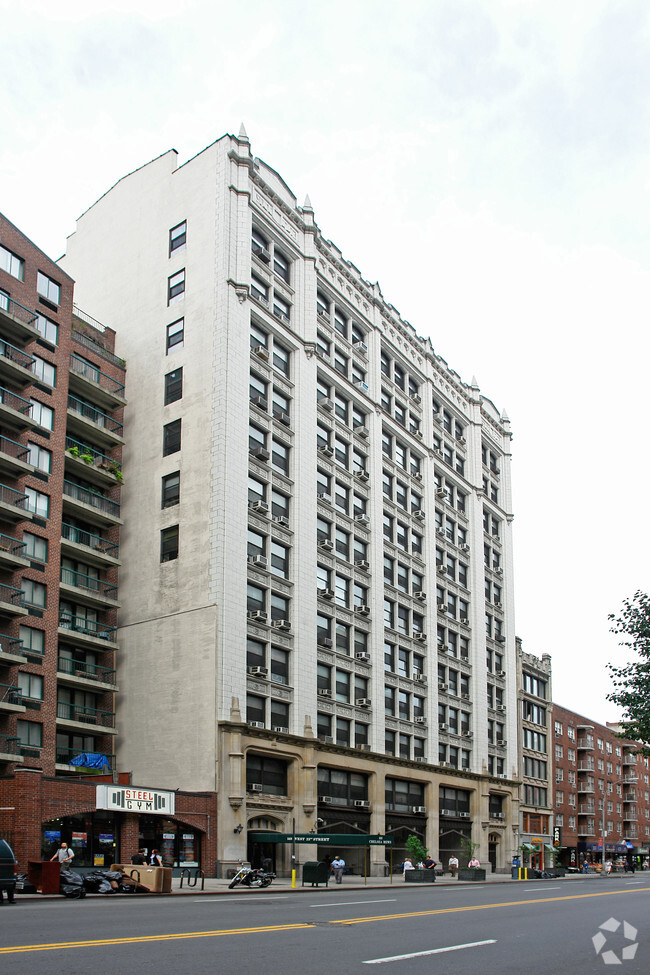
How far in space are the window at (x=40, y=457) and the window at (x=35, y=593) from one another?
5580 mm

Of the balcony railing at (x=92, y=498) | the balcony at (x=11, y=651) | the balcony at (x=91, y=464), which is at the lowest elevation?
the balcony at (x=11, y=651)

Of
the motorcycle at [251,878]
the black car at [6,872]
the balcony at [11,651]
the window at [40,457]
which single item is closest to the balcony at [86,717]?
the balcony at [11,651]

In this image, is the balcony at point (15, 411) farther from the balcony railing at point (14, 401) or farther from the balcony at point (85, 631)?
the balcony at point (85, 631)

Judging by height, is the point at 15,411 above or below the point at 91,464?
above

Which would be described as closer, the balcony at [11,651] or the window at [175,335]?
the balcony at [11,651]

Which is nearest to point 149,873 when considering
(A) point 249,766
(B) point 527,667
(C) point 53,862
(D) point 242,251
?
(C) point 53,862

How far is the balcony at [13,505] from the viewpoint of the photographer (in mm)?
43000

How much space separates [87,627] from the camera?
167 ft

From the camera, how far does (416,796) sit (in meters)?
64.2

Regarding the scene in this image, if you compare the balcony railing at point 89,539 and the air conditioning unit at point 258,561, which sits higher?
the balcony railing at point 89,539

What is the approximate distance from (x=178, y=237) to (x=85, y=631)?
76.8ft

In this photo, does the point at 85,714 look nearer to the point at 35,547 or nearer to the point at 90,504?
the point at 35,547

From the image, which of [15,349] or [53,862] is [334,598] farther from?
[53,862]

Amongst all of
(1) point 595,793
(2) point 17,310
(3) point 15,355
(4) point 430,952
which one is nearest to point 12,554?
(3) point 15,355
